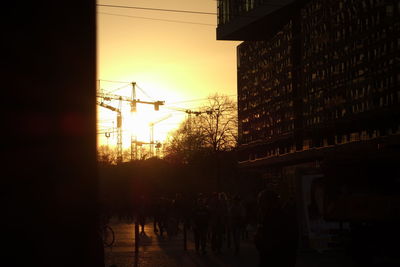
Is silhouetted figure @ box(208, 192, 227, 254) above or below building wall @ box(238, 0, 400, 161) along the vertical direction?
below

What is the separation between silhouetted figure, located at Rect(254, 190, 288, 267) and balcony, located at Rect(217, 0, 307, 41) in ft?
233

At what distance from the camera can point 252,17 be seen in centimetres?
8319

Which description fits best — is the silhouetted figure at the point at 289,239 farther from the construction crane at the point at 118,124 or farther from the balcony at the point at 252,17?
the balcony at the point at 252,17

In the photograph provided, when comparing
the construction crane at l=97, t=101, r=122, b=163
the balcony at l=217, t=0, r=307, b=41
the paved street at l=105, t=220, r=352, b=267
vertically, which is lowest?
the paved street at l=105, t=220, r=352, b=267

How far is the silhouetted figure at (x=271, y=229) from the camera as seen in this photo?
840cm

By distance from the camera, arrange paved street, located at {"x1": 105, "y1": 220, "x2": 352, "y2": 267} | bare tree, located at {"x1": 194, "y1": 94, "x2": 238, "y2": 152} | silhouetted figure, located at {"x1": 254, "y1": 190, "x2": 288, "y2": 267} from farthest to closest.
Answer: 1. bare tree, located at {"x1": 194, "y1": 94, "x2": 238, "y2": 152}
2. paved street, located at {"x1": 105, "y1": 220, "x2": 352, "y2": 267}
3. silhouetted figure, located at {"x1": 254, "y1": 190, "x2": 288, "y2": 267}

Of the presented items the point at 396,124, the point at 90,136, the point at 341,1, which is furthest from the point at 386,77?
the point at 90,136

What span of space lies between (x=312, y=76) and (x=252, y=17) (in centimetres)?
1183

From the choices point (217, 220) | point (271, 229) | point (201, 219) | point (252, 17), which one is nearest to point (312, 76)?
point (252, 17)

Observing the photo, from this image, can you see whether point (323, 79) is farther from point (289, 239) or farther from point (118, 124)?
point (289, 239)

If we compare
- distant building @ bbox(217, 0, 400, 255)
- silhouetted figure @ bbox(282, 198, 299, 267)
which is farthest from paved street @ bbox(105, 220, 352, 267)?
distant building @ bbox(217, 0, 400, 255)

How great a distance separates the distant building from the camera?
6031cm

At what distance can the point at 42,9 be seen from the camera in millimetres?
2891

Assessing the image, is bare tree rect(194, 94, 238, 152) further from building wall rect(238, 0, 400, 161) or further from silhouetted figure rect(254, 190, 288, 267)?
silhouetted figure rect(254, 190, 288, 267)
